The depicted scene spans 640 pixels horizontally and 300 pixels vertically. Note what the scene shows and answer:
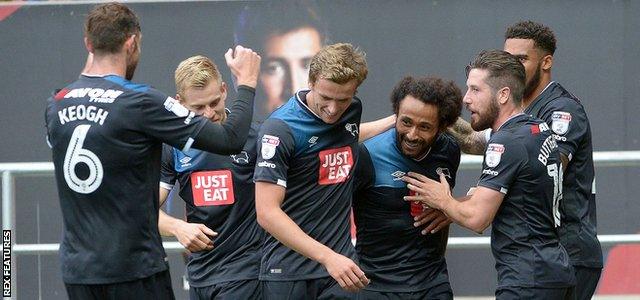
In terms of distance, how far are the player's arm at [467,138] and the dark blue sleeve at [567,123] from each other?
1.28 ft

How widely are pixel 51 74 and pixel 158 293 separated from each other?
4225 mm

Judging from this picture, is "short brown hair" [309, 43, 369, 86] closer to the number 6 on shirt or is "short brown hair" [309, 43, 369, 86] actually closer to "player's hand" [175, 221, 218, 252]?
"player's hand" [175, 221, 218, 252]

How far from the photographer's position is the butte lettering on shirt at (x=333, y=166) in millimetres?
5219

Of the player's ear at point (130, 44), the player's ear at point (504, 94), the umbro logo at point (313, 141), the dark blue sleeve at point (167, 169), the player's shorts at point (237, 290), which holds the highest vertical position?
the player's ear at point (130, 44)

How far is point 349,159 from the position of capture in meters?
5.30

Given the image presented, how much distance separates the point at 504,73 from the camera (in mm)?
5250

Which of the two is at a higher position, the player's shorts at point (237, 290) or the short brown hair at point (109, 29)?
the short brown hair at point (109, 29)

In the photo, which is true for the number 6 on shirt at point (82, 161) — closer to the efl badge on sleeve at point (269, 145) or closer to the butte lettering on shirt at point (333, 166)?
the efl badge on sleeve at point (269, 145)

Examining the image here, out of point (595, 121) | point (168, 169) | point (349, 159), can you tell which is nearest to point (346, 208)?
point (349, 159)

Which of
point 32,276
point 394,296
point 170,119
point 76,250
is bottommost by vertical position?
point 32,276

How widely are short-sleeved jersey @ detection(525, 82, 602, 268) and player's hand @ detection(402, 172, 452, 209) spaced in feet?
1.99

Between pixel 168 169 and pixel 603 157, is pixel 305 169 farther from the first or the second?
pixel 603 157

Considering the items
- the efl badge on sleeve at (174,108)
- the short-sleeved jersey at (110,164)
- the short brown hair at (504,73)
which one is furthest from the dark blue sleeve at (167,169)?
the short brown hair at (504,73)

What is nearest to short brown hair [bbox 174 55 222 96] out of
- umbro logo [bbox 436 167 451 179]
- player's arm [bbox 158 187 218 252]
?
player's arm [bbox 158 187 218 252]
